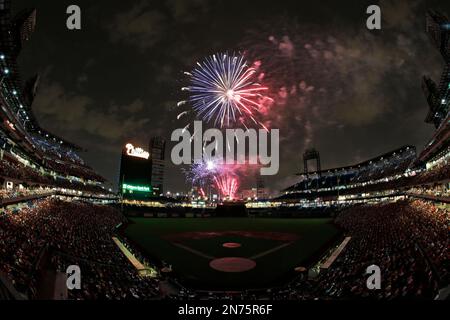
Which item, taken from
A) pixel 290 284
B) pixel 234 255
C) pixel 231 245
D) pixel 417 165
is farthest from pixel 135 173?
pixel 417 165

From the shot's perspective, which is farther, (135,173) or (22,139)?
(135,173)

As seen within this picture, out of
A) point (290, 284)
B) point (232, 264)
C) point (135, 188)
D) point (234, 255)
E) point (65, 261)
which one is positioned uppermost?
point (135, 188)

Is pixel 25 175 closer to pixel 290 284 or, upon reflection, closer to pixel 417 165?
pixel 290 284

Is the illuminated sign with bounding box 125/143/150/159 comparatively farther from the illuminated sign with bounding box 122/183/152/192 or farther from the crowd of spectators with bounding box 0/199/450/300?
the crowd of spectators with bounding box 0/199/450/300

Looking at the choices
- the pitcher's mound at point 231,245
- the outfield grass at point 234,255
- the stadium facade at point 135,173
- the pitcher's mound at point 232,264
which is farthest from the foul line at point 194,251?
the stadium facade at point 135,173

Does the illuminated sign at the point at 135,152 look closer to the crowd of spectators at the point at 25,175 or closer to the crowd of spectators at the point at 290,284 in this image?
the crowd of spectators at the point at 25,175
